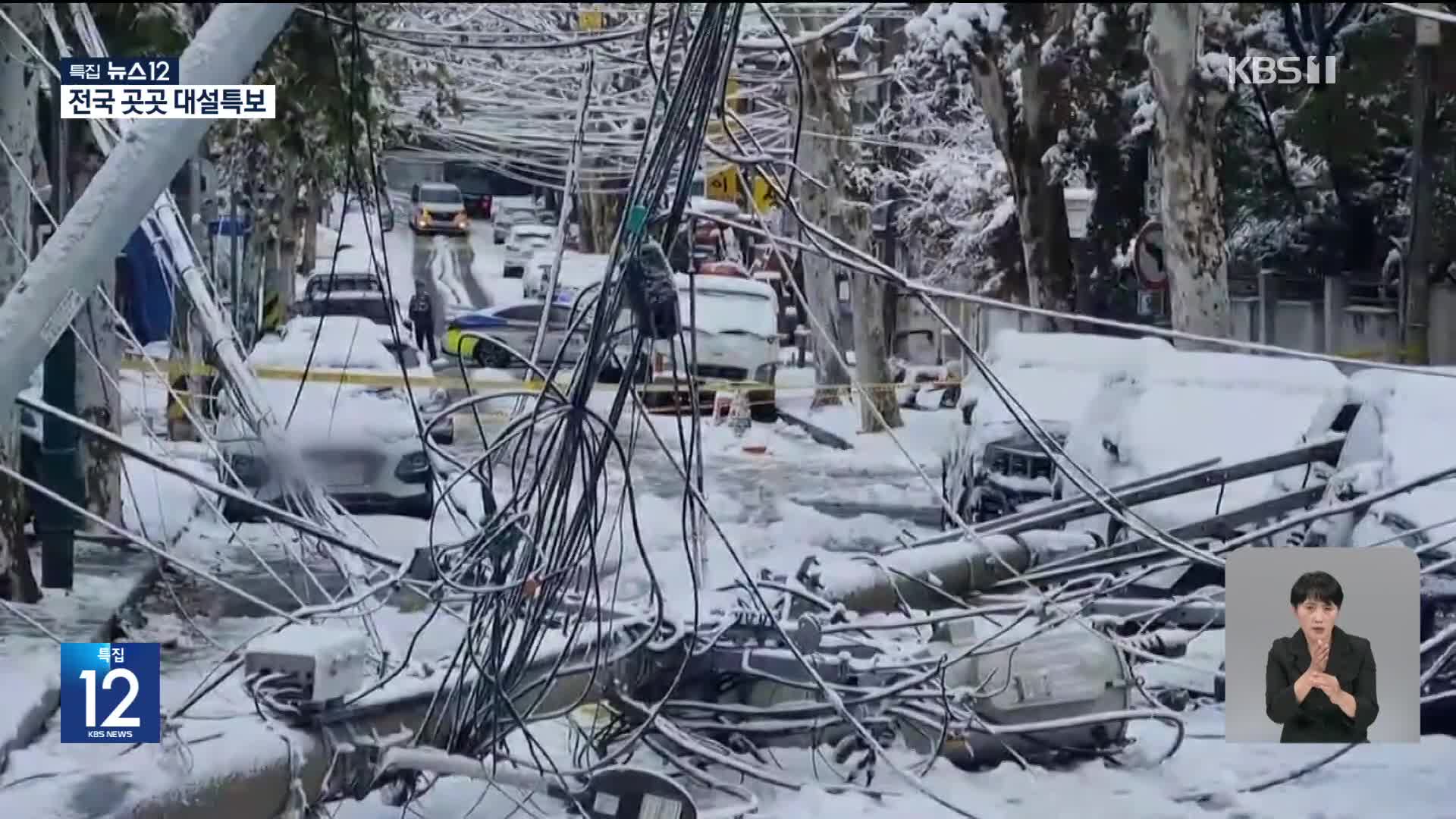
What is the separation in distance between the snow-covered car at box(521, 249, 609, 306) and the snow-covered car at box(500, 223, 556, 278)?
2.2 inches

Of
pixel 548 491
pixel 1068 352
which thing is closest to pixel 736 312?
pixel 1068 352

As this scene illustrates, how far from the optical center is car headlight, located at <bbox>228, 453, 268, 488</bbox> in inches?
217

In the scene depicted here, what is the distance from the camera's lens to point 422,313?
8.80m

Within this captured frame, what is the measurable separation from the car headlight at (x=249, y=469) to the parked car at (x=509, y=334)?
2.04 feet

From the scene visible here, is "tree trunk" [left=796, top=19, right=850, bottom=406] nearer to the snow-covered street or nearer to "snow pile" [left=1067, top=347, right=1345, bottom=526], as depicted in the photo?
the snow-covered street

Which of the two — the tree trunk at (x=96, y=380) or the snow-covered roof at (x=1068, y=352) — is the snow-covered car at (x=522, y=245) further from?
the snow-covered roof at (x=1068, y=352)

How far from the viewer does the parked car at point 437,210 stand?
23.7 ft

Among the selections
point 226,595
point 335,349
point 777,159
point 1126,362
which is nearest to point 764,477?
point 1126,362

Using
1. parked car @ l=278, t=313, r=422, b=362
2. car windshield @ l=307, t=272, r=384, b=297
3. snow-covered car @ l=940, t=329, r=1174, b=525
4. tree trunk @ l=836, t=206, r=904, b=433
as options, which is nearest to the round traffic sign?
tree trunk @ l=836, t=206, r=904, b=433

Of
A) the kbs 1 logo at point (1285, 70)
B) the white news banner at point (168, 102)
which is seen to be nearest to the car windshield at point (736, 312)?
the kbs 1 logo at point (1285, 70)

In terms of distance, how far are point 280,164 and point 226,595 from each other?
11.7 feet

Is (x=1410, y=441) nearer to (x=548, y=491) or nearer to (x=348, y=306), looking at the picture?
(x=548, y=491)

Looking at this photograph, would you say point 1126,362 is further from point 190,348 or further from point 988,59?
point 988,59

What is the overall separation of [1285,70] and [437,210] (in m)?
2.95
